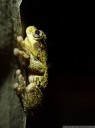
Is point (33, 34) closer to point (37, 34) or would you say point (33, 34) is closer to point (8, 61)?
point (37, 34)

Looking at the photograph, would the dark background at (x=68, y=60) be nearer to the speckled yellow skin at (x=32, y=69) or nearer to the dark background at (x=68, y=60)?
the dark background at (x=68, y=60)

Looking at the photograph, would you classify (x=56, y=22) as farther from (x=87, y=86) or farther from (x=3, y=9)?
(x=3, y=9)

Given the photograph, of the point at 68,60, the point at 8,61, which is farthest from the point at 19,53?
the point at 68,60

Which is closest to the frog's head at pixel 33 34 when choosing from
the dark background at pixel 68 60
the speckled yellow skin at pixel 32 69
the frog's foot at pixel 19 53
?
the speckled yellow skin at pixel 32 69

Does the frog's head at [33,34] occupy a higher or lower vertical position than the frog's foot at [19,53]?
higher

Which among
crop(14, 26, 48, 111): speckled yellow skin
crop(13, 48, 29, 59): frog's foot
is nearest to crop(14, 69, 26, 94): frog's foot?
crop(14, 26, 48, 111): speckled yellow skin

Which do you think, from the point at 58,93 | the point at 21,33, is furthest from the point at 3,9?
the point at 58,93
